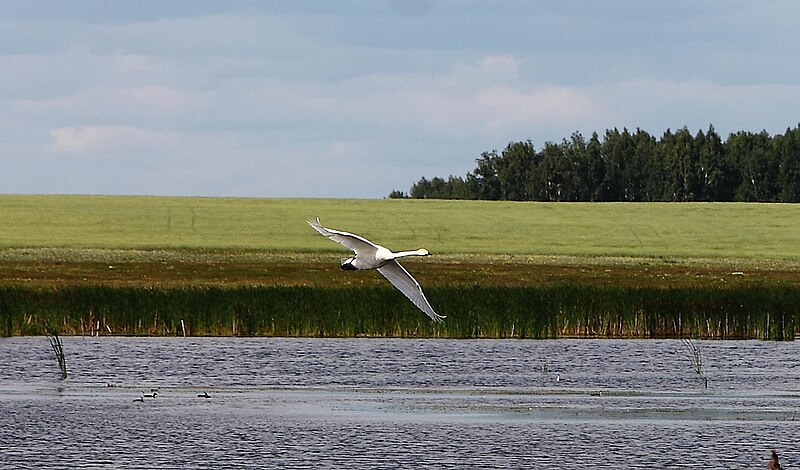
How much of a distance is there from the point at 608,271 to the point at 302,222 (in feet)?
65.9

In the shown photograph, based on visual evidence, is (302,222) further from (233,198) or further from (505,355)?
(505,355)

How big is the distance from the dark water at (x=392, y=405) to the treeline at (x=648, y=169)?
10013cm

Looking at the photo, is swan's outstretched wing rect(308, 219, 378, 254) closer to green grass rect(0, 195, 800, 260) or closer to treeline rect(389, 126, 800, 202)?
green grass rect(0, 195, 800, 260)

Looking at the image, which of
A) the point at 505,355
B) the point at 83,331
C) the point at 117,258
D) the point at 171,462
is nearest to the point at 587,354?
the point at 505,355

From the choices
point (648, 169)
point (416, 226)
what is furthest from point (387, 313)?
point (648, 169)

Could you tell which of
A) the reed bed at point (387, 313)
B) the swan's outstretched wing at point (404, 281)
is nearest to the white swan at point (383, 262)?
the swan's outstretched wing at point (404, 281)

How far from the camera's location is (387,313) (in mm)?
32969

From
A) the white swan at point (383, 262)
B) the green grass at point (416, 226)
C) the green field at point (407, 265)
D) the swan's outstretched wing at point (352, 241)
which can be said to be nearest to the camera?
the swan's outstretched wing at point (352, 241)

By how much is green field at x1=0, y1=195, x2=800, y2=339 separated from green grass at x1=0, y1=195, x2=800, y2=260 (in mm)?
130

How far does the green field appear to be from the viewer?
1304 inches

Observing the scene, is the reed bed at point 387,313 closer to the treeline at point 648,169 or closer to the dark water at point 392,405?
the dark water at point 392,405

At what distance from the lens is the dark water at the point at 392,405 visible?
18.0 m

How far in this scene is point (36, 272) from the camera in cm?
5300

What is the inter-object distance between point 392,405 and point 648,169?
4778 inches
